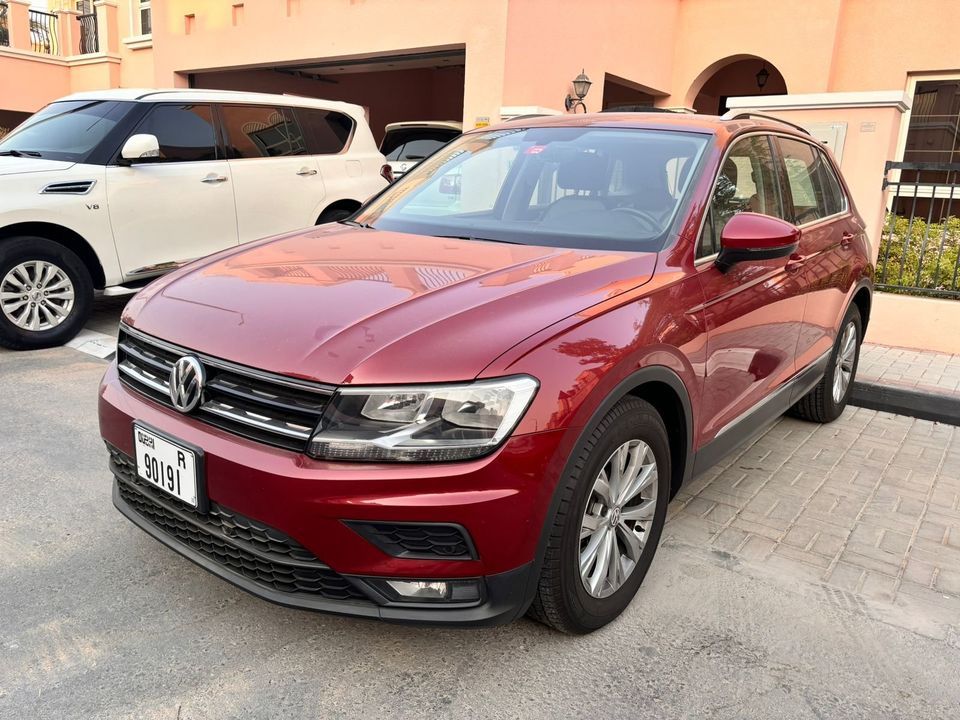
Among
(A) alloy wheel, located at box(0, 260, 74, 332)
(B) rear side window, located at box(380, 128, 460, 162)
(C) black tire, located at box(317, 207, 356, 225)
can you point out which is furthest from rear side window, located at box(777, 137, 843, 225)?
(B) rear side window, located at box(380, 128, 460, 162)

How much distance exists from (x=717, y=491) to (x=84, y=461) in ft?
10.3

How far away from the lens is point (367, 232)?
10.9 feet

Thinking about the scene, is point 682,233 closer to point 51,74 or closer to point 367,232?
point 367,232

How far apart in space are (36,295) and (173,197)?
1260mm

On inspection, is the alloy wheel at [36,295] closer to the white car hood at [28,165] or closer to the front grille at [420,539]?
the white car hood at [28,165]

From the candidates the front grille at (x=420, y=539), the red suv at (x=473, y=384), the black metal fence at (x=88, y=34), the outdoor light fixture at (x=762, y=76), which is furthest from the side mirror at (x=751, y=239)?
the black metal fence at (x=88, y=34)

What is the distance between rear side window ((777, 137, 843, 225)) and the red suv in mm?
524

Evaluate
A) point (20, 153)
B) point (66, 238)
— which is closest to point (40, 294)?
point (66, 238)

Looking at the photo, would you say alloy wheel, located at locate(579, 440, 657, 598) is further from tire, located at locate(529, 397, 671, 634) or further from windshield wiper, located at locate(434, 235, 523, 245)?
windshield wiper, located at locate(434, 235, 523, 245)

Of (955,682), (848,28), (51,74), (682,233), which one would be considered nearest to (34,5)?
(51,74)

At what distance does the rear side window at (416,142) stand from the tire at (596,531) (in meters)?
8.55

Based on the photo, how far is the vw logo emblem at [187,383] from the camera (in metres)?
2.25

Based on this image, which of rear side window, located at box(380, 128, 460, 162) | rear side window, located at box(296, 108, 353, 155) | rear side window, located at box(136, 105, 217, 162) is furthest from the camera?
rear side window, located at box(380, 128, 460, 162)

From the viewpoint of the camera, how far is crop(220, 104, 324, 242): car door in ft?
21.6
